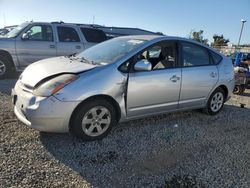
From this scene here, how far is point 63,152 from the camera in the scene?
3.55 metres

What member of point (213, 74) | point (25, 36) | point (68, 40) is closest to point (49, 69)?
point (213, 74)

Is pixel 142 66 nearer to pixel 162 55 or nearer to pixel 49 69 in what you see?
pixel 162 55

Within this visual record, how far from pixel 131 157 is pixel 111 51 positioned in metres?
1.86

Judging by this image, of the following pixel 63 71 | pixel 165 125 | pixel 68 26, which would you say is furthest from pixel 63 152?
pixel 68 26

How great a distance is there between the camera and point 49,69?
3965 mm

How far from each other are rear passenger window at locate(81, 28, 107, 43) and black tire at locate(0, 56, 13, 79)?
2.57 meters

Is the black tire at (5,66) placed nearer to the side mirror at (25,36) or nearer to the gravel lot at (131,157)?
the side mirror at (25,36)

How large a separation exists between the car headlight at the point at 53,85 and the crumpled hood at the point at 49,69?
0.41ft

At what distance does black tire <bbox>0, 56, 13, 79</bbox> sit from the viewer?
799 cm

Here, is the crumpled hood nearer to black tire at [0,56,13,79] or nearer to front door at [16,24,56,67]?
front door at [16,24,56,67]

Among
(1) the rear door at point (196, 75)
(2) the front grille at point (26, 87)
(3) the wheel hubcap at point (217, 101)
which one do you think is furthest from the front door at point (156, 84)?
(2) the front grille at point (26, 87)

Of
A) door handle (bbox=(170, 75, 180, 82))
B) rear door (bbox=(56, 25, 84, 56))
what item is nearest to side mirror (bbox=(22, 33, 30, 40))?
rear door (bbox=(56, 25, 84, 56))

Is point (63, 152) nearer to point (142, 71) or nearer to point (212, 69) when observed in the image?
point (142, 71)

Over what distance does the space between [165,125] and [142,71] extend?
3.97ft
